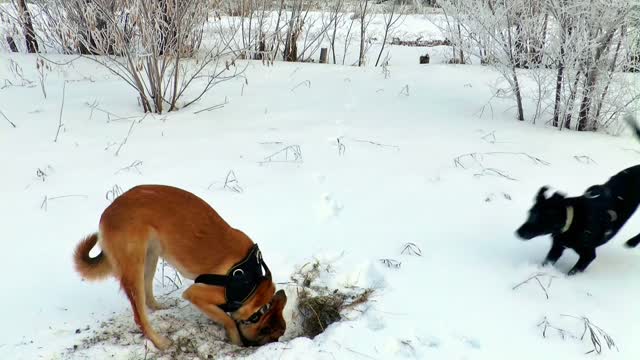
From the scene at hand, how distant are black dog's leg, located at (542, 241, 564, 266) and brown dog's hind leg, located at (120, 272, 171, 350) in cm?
233

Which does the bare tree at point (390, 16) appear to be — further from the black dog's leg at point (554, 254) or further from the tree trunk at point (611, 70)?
the black dog's leg at point (554, 254)

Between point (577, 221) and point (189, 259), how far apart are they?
224cm

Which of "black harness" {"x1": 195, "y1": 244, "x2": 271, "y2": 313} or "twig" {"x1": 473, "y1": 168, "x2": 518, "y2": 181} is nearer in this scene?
"black harness" {"x1": 195, "y1": 244, "x2": 271, "y2": 313}

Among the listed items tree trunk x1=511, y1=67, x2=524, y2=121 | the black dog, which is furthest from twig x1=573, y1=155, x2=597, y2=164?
the black dog

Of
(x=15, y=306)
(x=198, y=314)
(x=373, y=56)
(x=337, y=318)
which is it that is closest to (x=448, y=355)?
(x=337, y=318)

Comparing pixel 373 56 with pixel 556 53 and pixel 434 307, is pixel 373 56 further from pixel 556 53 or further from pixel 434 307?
pixel 434 307

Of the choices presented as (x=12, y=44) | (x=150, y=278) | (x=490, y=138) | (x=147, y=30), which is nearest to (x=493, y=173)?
(x=490, y=138)

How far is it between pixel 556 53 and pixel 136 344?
5.06 meters

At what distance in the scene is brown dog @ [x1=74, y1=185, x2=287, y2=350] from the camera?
2.46 m

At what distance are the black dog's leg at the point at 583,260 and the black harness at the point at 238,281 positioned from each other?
1959 millimetres

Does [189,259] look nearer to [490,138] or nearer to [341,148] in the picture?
[341,148]

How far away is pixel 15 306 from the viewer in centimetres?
276

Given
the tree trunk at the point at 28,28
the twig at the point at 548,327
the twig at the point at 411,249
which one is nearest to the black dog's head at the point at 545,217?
the twig at the point at 548,327

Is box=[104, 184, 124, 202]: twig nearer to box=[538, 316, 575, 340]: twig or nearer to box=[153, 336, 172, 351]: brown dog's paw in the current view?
box=[153, 336, 172, 351]: brown dog's paw
